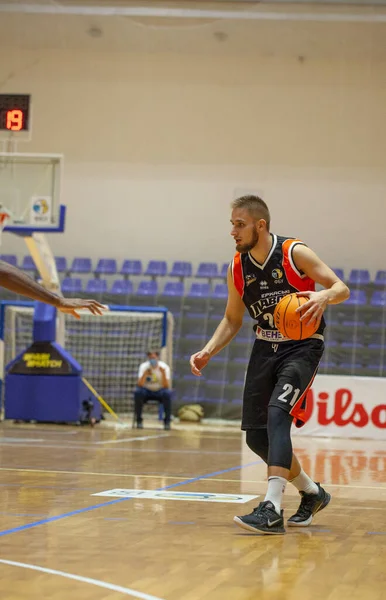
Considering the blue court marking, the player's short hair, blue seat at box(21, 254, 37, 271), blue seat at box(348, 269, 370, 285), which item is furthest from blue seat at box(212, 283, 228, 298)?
the player's short hair

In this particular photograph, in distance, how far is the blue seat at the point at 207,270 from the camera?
22.8 meters

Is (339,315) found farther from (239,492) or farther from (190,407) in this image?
(239,492)

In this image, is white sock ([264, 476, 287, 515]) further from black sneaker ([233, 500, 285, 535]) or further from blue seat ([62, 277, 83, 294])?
blue seat ([62, 277, 83, 294])

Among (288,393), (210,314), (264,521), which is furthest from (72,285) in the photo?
(264,521)

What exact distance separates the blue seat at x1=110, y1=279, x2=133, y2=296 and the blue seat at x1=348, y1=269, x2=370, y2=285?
17.9ft

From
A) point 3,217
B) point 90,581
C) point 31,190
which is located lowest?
point 90,581

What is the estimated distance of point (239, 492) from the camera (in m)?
7.33

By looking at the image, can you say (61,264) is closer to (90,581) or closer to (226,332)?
(226,332)

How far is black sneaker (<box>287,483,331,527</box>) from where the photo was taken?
554 cm

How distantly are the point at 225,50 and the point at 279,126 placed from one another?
247 cm

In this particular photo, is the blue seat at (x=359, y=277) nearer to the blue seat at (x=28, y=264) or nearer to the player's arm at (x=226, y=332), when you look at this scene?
the blue seat at (x=28, y=264)

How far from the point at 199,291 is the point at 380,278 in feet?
14.6

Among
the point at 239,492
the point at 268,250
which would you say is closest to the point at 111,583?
the point at 268,250

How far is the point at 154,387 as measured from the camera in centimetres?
1789
